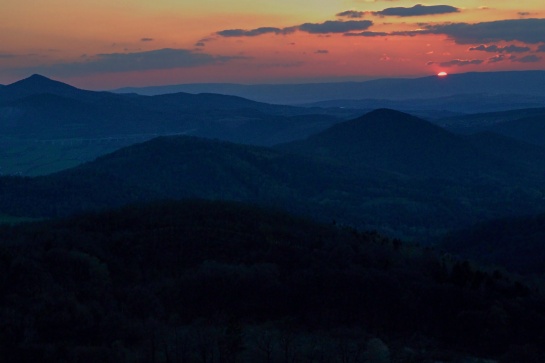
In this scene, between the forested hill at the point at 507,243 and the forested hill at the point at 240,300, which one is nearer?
the forested hill at the point at 240,300

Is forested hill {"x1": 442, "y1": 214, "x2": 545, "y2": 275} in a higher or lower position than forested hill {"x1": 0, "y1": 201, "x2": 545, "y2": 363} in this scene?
lower

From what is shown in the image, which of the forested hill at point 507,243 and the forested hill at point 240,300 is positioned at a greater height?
the forested hill at point 240,300

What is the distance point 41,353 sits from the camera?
45250 mm

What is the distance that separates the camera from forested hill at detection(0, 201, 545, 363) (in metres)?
48.6

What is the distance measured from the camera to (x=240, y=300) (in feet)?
198

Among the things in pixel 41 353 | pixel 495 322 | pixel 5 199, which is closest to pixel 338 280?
pixel 495 322

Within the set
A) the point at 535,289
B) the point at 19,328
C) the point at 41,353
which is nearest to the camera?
the point at 41,353

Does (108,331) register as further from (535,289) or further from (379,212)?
(379,212)

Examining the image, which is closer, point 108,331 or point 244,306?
point 108,331

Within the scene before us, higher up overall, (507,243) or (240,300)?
(240,300)

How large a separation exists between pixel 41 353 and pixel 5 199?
119254 mm

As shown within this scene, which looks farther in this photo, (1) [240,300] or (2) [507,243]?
(2) [507,243]

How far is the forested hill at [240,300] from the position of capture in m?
48.6

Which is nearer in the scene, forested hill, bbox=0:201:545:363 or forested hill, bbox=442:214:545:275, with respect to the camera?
forested hill, bbox=0:201:545:363
